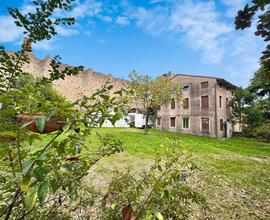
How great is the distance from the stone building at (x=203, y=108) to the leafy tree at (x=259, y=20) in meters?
19.8

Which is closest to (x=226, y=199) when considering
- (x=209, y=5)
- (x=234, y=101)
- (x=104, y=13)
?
(x=209, y=5)

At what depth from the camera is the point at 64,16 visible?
1.58 meters

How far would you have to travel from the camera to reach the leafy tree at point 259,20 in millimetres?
1893

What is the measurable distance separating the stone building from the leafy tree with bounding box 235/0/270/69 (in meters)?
19.8

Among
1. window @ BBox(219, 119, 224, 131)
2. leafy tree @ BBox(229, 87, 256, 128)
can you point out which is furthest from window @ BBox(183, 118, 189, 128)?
leafy tree @ BBox(229, 87, 256, 128)

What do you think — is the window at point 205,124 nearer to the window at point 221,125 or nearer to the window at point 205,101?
the window at point 221,125

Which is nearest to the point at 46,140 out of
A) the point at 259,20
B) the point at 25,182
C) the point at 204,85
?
the point at 25,182

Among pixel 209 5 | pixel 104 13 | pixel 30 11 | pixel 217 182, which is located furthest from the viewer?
pixel 217 182

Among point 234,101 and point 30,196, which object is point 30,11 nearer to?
point 30,196

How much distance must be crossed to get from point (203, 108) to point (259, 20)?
22.5 meters

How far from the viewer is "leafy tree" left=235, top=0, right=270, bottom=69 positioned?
1893mm

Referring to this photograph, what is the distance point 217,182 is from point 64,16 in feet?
19.9

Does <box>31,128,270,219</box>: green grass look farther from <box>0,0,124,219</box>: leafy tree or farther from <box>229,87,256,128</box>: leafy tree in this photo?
<box>229,87,256,128</box>: leafy tree

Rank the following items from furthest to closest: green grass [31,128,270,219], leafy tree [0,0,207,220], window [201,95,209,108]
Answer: window [201,95,209,108] < green grass [31,128,270,219] < leafy tree [0,0,207,220]
